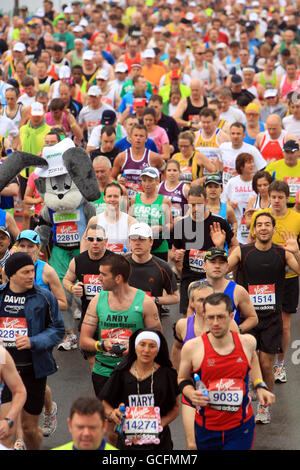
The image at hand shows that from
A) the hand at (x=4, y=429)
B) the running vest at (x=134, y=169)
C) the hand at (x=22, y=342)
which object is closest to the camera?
the hand at (x=4, y=429)

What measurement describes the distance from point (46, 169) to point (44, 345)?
3294 millimetres

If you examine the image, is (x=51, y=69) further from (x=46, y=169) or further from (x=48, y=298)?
(x=48, y=298)

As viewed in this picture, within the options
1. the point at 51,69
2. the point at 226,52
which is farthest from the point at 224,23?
the point at 51,69

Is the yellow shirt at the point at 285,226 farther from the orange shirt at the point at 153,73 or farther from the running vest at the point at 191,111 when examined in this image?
the orange shirt at the point at 153,73

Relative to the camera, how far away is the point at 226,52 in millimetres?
21078

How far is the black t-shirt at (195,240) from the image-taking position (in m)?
8.80

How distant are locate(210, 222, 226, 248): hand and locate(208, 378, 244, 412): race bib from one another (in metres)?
3.04

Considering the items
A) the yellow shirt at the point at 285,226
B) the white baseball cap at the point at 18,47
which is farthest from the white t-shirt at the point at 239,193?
the white baseball cap at the point at 18,47

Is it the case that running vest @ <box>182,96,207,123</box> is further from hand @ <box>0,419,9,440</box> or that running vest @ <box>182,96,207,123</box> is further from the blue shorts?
hand @ <box>0,419,9,440</box>

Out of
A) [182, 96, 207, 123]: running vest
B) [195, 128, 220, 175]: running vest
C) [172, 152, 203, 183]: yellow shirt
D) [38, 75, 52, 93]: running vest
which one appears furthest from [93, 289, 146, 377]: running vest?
[38, 75, 52, 93]: running vest

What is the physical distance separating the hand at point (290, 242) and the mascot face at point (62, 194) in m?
2.13

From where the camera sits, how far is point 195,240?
893cm
